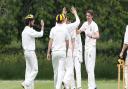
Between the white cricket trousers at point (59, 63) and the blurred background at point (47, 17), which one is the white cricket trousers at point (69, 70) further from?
the blurred background at point (47, 17)

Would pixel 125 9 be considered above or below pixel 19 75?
above

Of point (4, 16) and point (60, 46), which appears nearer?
point (60, 46)

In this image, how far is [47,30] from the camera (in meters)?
43.6

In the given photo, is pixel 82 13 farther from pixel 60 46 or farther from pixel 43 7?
pixel 60 46

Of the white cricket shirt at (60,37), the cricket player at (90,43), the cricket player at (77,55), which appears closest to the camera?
the white cricket shirt at (60,37)

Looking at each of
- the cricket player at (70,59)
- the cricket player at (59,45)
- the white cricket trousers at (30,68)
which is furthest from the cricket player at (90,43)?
the cricket player at (59,45)

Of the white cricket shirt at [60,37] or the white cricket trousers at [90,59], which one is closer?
the white cricket shirt at [60,37]

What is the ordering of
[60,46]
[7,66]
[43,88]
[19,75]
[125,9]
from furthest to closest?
[125,9], [7,66], [19,75], [43,88], [60,46]

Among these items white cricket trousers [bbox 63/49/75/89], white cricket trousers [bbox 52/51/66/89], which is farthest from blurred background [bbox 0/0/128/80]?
white cricket trousers [bbox 52/51/66/89]

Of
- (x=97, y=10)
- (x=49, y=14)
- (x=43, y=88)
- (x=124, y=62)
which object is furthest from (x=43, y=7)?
(x=124, y=62)

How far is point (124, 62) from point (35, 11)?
2624cm

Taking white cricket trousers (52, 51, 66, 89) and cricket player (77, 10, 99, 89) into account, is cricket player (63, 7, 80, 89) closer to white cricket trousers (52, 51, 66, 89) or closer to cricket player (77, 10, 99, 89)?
cricket player (77, 10, 99, 89)

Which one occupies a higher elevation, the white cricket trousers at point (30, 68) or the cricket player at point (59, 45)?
the cricket player at point (59, 45)

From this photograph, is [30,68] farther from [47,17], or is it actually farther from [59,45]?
[47,17]
